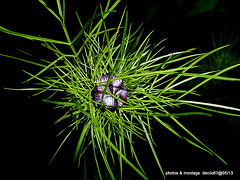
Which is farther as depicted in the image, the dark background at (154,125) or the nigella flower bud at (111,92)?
the dark background at (154,125)

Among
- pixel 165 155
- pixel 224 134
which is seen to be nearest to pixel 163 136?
pixel 165 155

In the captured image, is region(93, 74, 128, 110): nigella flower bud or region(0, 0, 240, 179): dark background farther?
region(0, 0, 240, 179): dark background

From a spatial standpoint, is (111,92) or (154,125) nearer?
(111,92)

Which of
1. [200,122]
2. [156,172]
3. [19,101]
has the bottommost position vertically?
Result: [156,172]

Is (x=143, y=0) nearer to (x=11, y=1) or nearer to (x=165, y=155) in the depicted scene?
(x=11, y=1)

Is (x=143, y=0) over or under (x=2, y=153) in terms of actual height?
over

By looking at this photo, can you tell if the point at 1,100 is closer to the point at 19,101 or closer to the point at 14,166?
the point at 19,101

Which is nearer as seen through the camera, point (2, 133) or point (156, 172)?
point (2, 133)
